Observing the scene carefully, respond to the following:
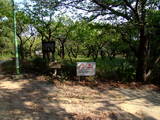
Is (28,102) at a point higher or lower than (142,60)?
lower

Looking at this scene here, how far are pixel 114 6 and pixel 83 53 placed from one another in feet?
96.7

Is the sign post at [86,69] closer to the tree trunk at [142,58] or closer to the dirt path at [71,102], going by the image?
the dirt path at [71,102]

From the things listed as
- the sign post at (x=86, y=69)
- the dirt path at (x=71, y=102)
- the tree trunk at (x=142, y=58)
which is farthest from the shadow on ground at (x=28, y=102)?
the tree trunk at (x=142, y=58)

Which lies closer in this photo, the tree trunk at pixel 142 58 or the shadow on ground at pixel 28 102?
the shadow on ground at pixel 28 102

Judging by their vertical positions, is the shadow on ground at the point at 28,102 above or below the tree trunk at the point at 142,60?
below

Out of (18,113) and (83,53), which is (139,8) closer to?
(18,113)

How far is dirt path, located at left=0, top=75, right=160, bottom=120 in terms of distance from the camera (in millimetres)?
5273

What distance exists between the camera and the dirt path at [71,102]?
5273 mm

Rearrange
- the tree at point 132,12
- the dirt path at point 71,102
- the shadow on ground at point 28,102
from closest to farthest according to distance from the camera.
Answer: the shadow on ground at point 28,102
the dirt path at point 71,102
the tree at point 132,12

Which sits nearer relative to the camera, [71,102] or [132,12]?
[71,102]

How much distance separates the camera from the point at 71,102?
615 centimetres

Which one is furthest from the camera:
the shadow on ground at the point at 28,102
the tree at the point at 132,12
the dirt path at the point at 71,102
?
the tree at the point at 132,12

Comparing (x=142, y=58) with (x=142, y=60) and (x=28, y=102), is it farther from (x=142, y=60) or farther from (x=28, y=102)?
(x=28, y=102)

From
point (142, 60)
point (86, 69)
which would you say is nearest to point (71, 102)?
point (86, 69)
